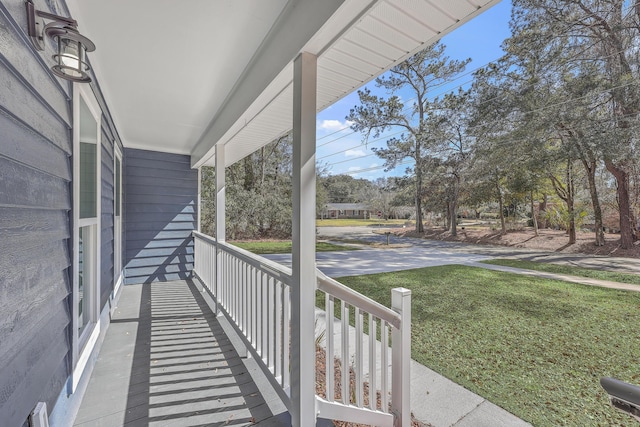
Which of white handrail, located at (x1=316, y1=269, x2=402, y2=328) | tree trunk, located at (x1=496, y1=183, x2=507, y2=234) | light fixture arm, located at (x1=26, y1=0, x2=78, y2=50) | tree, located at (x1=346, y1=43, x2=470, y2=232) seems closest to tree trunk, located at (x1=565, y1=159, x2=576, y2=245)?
tree trunk, located at (x1=496, y1=183, x2=507, y2=234)

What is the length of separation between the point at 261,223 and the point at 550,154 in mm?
11033

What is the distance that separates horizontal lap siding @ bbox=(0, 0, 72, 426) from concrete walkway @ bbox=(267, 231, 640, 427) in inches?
81.4

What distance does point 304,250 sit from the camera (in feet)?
5.31

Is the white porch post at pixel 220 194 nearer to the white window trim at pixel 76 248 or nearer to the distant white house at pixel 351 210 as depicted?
the white window trim at pixel 76 248

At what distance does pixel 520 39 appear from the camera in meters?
9.17

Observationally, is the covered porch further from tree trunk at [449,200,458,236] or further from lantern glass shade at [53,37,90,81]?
tree trunk at [449,200,458,236]

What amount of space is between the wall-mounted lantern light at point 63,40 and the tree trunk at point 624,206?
10327mm

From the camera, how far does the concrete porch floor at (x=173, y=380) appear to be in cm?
183

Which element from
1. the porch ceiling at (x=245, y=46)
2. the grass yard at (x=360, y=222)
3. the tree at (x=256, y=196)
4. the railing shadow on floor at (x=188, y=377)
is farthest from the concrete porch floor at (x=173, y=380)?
the grass yard at (x=360, y=222)

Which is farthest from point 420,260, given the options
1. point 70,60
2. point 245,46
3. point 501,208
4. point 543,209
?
point 70,60

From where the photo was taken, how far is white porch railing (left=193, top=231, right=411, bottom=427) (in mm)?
1642

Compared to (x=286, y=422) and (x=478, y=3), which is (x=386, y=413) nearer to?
(x=286, y=422)

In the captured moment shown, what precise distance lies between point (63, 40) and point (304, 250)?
4.82 ft

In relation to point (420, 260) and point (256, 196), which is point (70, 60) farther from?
point (256, 196)
